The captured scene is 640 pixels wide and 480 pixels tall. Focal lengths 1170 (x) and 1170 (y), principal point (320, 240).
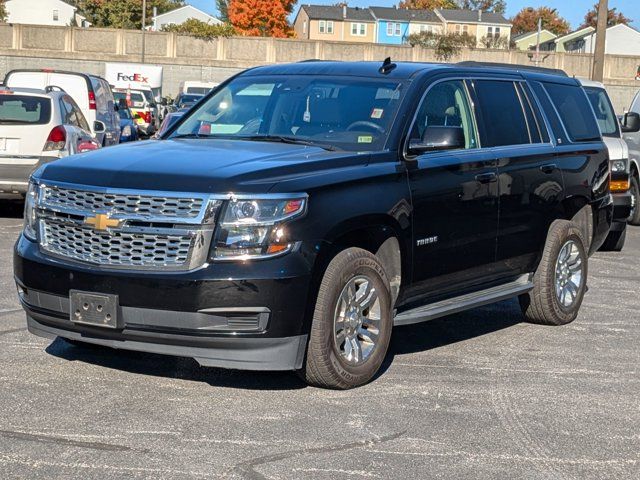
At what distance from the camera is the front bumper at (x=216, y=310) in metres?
6.03

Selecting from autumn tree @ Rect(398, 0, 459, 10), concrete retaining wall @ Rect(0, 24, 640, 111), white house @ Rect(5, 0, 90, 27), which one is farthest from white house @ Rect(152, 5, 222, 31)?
concrete retaining wall @ Rect(0, 24, 640, 111)

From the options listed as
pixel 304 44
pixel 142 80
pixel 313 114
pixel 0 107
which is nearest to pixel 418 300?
pixel 313 114

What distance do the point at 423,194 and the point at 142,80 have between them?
4591 centimetres

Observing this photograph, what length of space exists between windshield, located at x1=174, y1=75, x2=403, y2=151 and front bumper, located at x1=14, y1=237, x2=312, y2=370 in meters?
1.35

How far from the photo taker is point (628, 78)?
6562cm

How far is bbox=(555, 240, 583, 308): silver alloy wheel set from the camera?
354 inches

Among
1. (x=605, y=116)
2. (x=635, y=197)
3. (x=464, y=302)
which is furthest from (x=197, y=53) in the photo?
(x=464, y=302)

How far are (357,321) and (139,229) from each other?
1395 mm

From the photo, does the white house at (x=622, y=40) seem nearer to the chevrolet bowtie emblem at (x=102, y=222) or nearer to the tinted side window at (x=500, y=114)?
the tinted side window at (x=500, y=114)

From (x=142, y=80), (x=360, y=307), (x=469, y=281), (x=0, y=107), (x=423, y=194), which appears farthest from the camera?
(x=142, y=80)

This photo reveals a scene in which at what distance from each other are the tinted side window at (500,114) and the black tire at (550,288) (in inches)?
31.2

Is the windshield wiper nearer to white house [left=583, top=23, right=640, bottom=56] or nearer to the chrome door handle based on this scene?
the chrome door handle

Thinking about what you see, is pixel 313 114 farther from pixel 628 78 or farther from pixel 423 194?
pixel 628 78

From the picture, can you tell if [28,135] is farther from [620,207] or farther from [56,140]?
[620,207]
